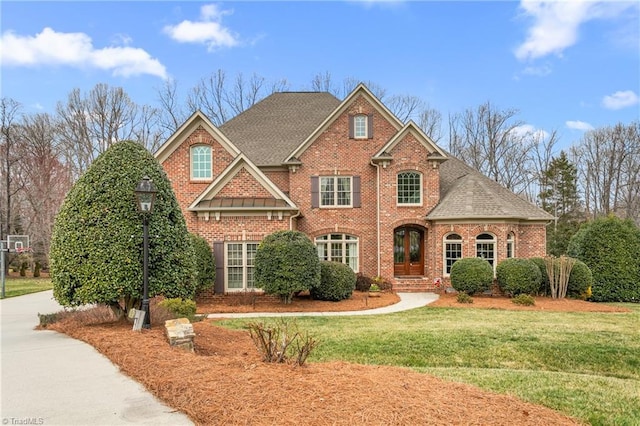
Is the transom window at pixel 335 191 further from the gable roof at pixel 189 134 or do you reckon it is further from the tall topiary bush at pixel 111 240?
the tall topiary bush at pixel 111 240

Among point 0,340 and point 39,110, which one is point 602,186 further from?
point 39,110

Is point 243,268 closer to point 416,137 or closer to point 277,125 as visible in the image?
point 277,125

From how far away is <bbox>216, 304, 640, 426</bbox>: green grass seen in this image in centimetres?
512

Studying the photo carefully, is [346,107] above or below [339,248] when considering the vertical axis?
above

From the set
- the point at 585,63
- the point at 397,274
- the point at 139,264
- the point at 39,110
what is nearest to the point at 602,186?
the point at 585,63

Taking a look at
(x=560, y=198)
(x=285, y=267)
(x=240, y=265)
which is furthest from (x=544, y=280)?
(x=560, y=198)

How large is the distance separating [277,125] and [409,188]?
766cm

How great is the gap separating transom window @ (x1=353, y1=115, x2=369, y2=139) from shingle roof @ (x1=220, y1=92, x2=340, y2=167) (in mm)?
3003

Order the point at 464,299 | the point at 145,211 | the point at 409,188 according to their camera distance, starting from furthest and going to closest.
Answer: the point at 409,188, the point at 464,299, the point at 145,211

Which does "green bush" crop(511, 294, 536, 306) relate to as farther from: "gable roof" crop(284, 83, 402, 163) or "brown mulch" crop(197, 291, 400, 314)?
"gable roof" crop(284, 83, 402, 163)

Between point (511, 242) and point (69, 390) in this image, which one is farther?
point (511, 242)

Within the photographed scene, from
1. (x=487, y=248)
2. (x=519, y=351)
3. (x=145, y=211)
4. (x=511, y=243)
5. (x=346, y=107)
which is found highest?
(x=346, y=107)

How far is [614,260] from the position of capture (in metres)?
16.2

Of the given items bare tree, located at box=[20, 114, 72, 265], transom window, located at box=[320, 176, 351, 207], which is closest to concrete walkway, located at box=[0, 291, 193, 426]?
transom window, located at box=[320, 176, 351, 207]
